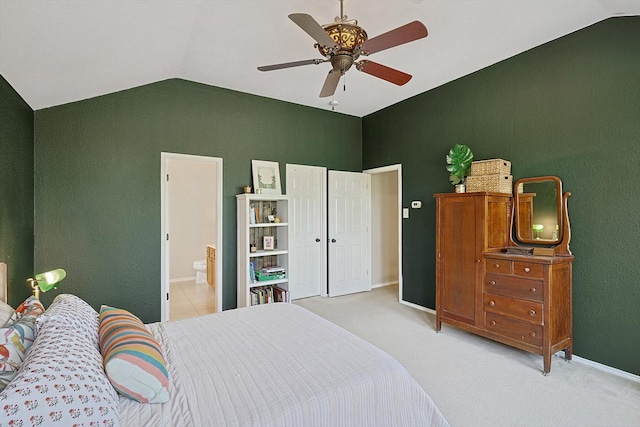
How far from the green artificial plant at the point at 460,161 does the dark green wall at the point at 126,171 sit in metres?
2.43

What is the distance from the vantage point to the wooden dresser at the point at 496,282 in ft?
8.77

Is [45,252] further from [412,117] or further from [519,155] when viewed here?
[519,155]

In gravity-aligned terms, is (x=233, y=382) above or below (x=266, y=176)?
below

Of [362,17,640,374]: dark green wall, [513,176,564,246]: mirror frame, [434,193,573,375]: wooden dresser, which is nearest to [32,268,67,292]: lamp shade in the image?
[434,193,573,375]: wooden dresser

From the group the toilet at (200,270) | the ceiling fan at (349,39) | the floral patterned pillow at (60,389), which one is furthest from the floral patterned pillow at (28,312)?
the toilet at (200,270)

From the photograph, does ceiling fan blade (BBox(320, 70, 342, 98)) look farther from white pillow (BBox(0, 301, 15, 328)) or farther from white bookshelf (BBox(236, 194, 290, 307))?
white pillow (BBox(0, 301, 15, 328))

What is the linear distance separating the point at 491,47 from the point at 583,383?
308cm

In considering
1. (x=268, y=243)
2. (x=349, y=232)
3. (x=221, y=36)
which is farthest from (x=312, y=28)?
(x=349, y=232)

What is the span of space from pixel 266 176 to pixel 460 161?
2.49m

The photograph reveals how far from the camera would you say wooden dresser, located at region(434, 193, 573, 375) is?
2.67 m

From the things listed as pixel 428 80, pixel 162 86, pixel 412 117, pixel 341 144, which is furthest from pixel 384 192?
pixel 162 86

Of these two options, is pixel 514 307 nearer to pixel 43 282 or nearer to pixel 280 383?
pixel 280 383

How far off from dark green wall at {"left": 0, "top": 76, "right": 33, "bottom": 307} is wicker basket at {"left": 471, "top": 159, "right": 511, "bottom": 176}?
414 centimetres

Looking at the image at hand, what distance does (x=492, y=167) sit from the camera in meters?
3.23
